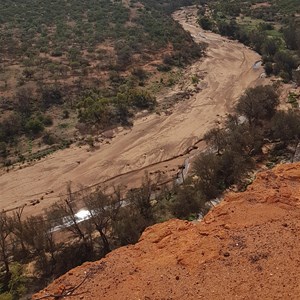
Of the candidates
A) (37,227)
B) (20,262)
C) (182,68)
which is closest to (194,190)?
(37,227)

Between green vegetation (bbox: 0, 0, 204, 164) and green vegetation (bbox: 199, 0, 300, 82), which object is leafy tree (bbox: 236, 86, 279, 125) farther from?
green vegetation (bbox: 199, 0, 300, 82)

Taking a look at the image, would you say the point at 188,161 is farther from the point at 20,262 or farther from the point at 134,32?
the point at 134,32

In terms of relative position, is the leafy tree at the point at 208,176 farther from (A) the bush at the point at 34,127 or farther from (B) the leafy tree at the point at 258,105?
(A) the bush at the point at 34,127

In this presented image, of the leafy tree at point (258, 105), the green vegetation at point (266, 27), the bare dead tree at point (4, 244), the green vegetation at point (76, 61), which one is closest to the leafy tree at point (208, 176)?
the leafy tree at point (258, 105)

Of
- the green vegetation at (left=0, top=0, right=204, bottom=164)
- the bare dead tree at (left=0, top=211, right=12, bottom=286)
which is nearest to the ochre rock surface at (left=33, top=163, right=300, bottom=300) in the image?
the bare dead tree at (left=0, top=211, right=12, bottom=286)

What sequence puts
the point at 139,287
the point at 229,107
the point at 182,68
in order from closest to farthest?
the point at 139,287
the point at 229,107
the point at 182,68

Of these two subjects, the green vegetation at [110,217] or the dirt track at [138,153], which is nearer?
the green vegetation at [110,217]
